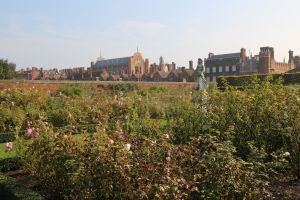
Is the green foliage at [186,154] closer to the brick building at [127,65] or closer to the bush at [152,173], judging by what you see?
the bush at [152,173]

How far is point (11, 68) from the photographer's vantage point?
45.5 meters

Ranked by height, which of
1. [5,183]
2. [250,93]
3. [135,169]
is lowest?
[5,183]

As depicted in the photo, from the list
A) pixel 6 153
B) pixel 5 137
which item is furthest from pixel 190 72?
pixel 6 153

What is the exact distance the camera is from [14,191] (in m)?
5.04

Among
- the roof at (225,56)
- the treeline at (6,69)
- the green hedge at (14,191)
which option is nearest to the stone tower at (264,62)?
the roof at (225,56)

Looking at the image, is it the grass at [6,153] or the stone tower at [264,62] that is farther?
the stone tower at [264,62]

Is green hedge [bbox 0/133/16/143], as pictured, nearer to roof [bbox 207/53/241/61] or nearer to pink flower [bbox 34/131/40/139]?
pink flower [bbox 34/131/40/139]

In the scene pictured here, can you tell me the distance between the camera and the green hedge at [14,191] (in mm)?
4761

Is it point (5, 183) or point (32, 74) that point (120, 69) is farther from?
point (5, 183)

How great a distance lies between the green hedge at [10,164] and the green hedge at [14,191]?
54.7 inches

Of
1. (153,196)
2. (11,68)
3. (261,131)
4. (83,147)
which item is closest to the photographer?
(153,196)

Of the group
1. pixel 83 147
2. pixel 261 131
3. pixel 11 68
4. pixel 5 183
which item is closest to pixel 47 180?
pixel 5 183

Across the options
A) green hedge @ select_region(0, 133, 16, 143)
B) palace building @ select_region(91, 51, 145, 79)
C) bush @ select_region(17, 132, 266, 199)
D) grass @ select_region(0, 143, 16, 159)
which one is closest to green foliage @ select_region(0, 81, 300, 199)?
bush @ select_region(17, 132, 266, 199)

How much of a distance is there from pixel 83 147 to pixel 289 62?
2558 inches
